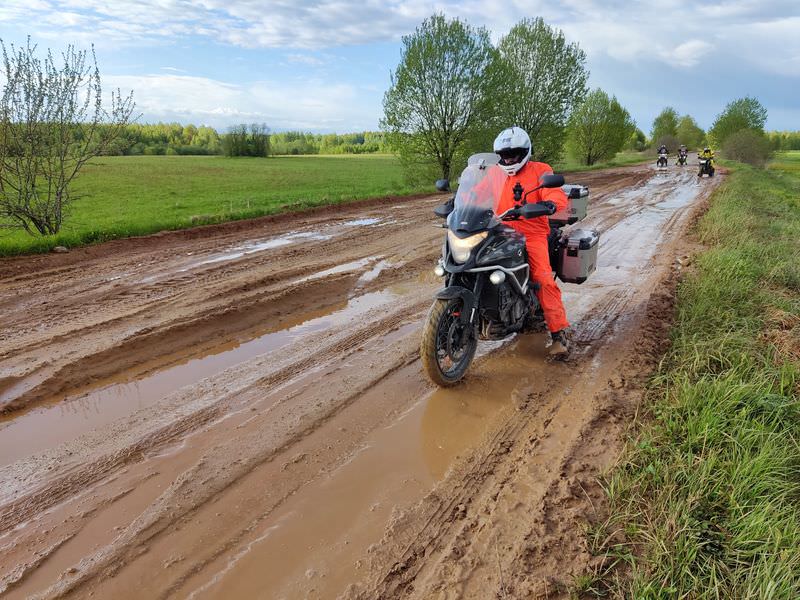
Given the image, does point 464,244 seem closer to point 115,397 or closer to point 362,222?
point 115,397

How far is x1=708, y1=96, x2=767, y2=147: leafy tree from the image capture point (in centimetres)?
5656

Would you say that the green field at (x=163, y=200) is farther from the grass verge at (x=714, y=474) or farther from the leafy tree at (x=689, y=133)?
the leafy tree at (x=689, y=133)

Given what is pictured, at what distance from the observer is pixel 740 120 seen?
186 ft

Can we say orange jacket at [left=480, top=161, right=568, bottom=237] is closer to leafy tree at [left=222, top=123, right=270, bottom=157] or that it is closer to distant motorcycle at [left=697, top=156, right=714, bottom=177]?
distant motorcycle at [left=697, top=156, right=714, bottom=177]

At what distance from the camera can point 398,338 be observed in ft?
17.0

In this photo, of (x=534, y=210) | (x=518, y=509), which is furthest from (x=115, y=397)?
(x=534, y=210)

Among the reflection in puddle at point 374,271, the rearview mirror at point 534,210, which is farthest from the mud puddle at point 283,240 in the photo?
the rearview mirror at point 534,210

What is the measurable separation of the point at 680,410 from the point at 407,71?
20413mm

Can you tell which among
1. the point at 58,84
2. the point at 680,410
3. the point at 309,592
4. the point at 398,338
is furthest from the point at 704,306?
the point at 58,84

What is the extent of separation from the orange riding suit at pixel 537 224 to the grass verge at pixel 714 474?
107 centimetres

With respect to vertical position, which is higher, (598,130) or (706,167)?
(598,130)

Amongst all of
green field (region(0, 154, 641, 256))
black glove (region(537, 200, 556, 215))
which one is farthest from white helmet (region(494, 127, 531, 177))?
green field (region(0, 154, 641, 256))

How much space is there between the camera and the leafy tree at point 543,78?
31344 millimetres

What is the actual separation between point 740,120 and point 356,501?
7033 cm
